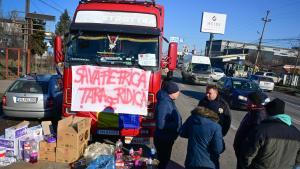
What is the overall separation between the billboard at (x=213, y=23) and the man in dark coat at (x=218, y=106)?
5978cm

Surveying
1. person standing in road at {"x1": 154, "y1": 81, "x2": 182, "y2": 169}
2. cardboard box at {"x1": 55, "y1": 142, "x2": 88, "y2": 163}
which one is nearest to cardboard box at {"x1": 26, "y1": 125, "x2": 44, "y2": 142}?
cardboard box at {"x1": 55, "y1": 142, "x2": 88, "y2": 163}

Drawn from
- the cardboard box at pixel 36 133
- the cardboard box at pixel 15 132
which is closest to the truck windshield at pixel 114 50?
the cardboard box at pixel 36 133

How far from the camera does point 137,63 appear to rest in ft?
25.2

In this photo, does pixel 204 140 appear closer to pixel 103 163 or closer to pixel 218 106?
pixel 218 106

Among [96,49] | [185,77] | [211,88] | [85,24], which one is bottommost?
[185,77]

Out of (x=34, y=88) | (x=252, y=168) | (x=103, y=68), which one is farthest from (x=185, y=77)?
(x=252, y=168)

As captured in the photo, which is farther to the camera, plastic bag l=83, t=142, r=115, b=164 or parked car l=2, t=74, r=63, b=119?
parked car l=2, t=74, r=63, b=119

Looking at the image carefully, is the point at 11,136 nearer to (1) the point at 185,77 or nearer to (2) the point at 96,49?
(2) the point at 96,49

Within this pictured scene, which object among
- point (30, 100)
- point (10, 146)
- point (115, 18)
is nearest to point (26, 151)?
point (10, 146)

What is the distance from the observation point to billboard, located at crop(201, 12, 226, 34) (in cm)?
6425

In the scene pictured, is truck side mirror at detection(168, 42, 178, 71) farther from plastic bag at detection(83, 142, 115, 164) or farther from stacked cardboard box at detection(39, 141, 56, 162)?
stacked cardboard box at detection(39, 141, 56, 162)

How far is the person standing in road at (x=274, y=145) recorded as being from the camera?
12.9ft

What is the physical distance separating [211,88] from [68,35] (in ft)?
12.8

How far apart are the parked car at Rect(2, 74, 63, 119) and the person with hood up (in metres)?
6.62
